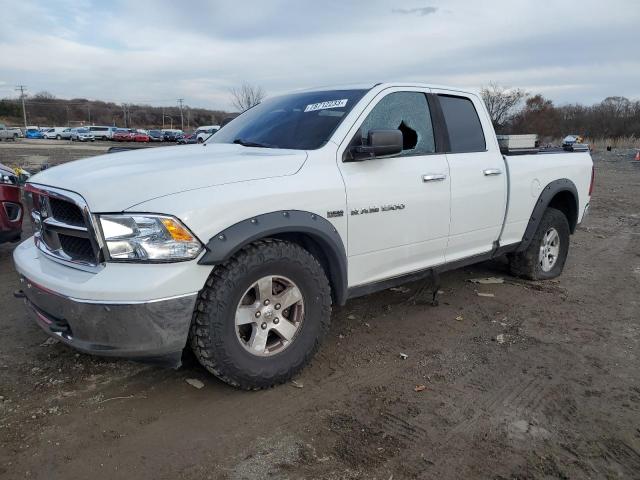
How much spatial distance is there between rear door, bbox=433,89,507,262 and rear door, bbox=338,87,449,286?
154 millimetres

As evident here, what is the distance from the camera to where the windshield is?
3586mm

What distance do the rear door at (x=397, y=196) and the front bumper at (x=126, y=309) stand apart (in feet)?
4.07

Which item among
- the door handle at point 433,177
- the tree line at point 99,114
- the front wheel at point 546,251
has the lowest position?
the front wheel at point 546,251

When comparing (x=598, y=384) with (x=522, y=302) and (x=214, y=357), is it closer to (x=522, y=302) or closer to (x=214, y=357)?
(x=522, y=302)

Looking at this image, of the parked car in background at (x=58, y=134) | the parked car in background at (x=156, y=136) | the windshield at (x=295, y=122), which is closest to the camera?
the windshield at (x=295, y=122)

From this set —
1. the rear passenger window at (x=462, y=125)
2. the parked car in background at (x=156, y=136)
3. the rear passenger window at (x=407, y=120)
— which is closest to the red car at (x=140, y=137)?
the parked car in background at (x=156, y=136)

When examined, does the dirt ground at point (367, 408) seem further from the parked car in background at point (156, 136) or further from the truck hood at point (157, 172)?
the parked car in background at point (156, 136)

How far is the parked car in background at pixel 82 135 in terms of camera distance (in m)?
59.4

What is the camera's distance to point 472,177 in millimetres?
4270

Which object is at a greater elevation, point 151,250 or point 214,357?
point 151,250

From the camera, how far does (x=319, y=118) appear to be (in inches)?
146

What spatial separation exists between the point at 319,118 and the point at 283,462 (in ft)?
7.68

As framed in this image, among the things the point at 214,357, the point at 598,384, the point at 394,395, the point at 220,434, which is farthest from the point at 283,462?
the point at 598,384

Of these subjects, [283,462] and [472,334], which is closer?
[283,462]
